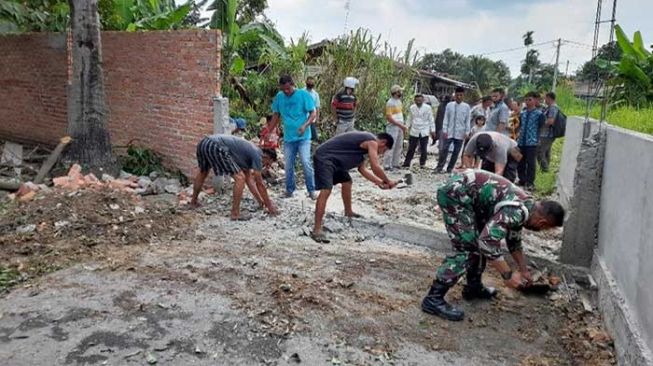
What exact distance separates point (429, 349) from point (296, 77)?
977 cm

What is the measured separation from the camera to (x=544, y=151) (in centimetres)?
920

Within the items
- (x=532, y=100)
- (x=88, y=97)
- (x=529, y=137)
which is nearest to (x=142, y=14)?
(x=88, y=97)

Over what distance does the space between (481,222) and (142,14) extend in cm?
866

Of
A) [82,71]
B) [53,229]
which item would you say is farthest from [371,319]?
[82,71]

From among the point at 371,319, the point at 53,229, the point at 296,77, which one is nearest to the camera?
the point at 371,319

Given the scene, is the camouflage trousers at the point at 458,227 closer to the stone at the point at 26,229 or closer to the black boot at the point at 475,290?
the black boot at the point at 475,290

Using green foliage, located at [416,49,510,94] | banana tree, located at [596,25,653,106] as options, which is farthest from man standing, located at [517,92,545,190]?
green foliage, located at [416,49,510,94]

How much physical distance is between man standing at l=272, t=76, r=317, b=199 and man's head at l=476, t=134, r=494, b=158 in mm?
2242

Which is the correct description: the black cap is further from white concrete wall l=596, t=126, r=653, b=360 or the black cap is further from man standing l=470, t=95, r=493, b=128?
man standing l=470, t=95, r=493, b=128

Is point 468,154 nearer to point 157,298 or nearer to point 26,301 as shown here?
point 157,298

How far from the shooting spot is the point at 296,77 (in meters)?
12.4

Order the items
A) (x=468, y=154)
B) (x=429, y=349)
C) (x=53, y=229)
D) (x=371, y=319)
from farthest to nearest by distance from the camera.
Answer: (x=468, y=154) < (x=53, y=229) < (x=371, y=319) < (x=429, y=349)

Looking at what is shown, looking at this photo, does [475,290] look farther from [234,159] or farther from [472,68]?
[472,68]

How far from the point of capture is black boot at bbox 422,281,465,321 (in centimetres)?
387
